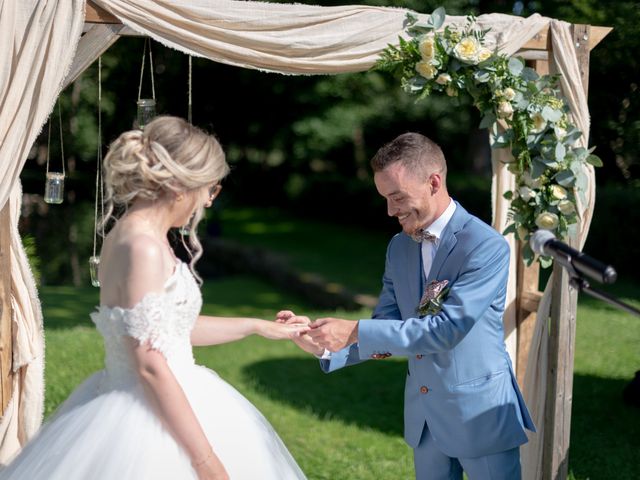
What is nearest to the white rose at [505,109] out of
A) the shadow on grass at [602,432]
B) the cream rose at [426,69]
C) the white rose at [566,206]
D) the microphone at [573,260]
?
the cream rose at [426,69]

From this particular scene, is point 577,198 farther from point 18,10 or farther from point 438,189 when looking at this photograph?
point 18,10

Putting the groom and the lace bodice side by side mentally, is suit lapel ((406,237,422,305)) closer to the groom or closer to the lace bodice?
the groom

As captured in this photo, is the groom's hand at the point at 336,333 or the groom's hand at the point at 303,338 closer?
the groom's hand at the point at 336,333

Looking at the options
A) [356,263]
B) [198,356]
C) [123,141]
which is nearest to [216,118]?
[356,263]

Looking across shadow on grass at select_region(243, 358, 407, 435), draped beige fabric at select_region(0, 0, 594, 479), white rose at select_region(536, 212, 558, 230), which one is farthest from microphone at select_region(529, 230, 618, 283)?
shadow on grass at select_region(243, 358, 407, 435)

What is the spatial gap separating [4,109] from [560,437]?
10.8 feet

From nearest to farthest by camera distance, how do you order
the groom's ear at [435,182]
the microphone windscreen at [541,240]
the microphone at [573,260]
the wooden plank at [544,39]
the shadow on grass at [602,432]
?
the microphone at [573,260]
the microphone windscreen at [541,240]
the groom's ear at [435,182]
the wooden plank at [544,39]
the shadow on grass at [602,432]

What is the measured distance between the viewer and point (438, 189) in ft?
11.0

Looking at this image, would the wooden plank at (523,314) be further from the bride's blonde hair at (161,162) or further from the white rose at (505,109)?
the bride's blonde hair at (161,162)

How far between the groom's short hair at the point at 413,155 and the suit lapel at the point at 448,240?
215 mm

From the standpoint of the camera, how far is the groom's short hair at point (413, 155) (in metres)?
3.29

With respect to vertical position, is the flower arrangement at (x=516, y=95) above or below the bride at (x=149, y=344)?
above

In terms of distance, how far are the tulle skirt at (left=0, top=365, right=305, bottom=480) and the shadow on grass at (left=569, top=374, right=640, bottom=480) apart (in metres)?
3.41

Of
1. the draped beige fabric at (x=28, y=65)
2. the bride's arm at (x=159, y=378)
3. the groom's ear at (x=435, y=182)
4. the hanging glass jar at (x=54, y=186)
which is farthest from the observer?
the hanging glass jar at (x=54, y=186)
